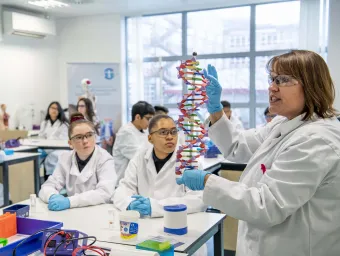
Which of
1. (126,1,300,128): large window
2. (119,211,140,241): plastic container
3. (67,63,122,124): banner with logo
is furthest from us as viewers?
(67,63,122,124): banner with logo

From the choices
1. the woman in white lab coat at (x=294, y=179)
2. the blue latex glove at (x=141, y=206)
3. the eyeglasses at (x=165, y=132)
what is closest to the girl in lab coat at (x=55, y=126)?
the eyeglasses at (x=165, y=132)

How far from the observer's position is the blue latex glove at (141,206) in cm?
205

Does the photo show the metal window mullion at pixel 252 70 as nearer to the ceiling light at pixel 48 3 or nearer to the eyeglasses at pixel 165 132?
the ceiling light at pixel 48 3

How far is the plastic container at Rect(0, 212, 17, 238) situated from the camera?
1.72 m

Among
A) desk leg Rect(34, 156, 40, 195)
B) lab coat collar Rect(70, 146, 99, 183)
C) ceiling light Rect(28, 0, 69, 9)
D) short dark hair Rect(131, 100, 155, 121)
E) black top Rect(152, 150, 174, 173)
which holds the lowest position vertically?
desk leg Rect(34, 156, 40, 195)

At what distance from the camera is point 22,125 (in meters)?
7.12

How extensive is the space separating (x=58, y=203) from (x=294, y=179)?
149cm

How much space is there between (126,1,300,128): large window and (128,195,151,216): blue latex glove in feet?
15.2

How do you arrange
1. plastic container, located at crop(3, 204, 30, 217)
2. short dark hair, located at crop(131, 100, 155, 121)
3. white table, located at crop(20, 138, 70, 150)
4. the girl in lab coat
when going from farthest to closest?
1. the girl in lab coat
2. white table, located at crop(20, 138, 70, 150)
3. short dark hair, located at crop(131, 100, 155, 121)
4. plastic container, located at crop(3, 204, 30, 217)

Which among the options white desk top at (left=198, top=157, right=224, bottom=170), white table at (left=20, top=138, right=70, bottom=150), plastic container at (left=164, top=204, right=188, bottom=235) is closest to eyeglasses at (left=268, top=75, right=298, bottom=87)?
plastic container at (left=164, top=204, right=188, bottom=235)

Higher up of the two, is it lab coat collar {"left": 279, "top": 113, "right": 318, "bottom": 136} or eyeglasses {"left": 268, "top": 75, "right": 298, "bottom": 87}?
eyeglasses {"left": 268, "top": 75, "right": 298, "bottom": 87}

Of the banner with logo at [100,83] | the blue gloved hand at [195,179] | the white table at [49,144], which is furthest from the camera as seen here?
the banner with logo at [100,83]

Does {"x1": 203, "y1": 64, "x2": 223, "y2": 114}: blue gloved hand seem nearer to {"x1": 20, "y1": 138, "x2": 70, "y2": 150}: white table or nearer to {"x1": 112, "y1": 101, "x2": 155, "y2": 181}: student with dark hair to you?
{"x1": 112, "y1": 101, "x2": 155, "y2": 181}: student with dark hair

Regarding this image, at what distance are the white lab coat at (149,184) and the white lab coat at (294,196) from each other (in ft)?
2.65
